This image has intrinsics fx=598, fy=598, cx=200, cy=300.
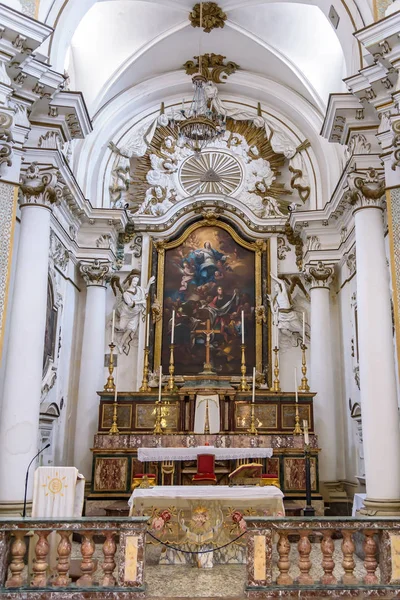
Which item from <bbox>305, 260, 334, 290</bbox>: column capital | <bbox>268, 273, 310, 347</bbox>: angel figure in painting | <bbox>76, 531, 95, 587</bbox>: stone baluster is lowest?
<bbox>76, 531, 95, 587</bbox>: stone baluster

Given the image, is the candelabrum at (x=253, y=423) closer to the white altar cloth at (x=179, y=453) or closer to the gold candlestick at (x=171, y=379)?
the gold candlestick at (x=171, y=379)

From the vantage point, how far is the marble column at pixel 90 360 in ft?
37.4

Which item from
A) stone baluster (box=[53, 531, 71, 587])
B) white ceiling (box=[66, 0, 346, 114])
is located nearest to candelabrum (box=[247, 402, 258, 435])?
stone baluster (box=[53, 531, 71, 587])

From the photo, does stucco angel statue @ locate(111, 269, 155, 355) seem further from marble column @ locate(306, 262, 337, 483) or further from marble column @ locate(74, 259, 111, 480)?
marble column @ locate(306, 262, 337, 483)

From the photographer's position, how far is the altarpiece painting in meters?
12.5

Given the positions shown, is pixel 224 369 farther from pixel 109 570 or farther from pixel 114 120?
pixel 109 570

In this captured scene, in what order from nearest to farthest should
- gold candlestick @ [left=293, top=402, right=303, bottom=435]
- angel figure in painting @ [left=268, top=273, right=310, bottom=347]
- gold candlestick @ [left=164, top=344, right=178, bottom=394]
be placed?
1. gold candlestick @ [left=293, top=402, right=303, bottom=435]
2. gold candlestick @ [left=164, top=344, right=178, bottom=394]
3. angel figure in painting @ [left=268, top=273, right=310, bottom=347]

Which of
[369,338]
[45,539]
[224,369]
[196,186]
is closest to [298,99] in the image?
[196,186]

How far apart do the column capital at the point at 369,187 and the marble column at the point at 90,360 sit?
570 cm

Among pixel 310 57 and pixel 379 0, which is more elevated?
pixel 310 57

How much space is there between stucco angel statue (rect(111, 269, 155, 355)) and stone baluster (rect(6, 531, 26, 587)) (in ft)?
24.7

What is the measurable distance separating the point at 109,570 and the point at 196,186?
988cm

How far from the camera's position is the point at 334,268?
12289 mm

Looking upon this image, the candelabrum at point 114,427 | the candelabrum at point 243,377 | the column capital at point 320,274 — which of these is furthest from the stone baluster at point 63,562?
the column capital at point 320,274
